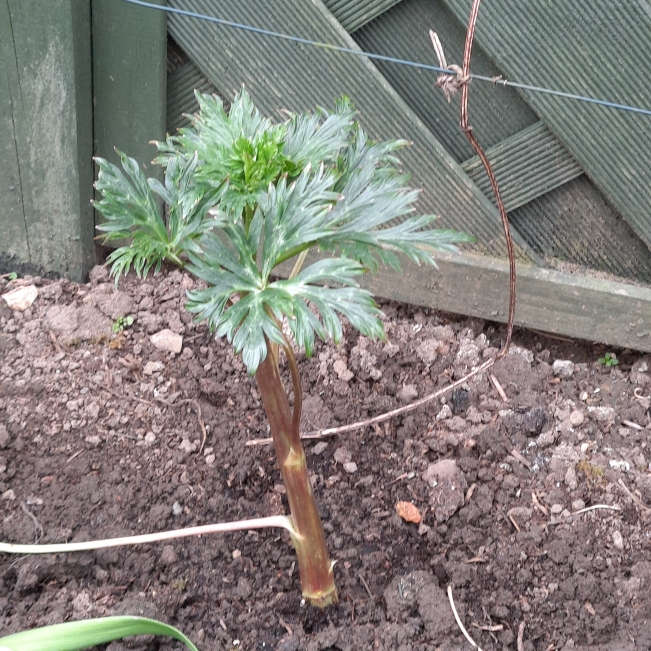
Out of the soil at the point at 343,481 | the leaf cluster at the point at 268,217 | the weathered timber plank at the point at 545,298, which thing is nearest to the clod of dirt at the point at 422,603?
the soil at the point at 343,481

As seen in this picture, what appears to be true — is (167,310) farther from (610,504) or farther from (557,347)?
(610,504)

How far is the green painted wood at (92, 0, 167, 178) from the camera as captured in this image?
1.77 m

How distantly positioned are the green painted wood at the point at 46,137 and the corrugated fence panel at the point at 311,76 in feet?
0.97

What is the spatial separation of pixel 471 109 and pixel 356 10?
409 mm

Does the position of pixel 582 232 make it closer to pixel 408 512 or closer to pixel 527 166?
pixel 527 166

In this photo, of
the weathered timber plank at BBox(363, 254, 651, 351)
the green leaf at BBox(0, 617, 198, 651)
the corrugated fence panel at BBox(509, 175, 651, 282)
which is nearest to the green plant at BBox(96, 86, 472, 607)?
the green leaf at BBox(0, 617, 198, 651)

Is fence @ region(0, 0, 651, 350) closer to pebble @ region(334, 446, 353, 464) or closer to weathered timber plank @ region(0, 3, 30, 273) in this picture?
weathered timber plank @ region(0, 3, 30, 273)

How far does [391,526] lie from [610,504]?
512 millimetres

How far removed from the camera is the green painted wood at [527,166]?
1.81 meters

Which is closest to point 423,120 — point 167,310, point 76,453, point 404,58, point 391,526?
point 404,58

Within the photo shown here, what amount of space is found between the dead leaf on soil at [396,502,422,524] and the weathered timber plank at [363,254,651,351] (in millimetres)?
650

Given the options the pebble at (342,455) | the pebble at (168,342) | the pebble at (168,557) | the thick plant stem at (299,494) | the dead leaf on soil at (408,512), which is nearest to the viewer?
the thick plant stem at (299,494)

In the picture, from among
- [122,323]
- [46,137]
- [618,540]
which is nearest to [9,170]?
[46,137]

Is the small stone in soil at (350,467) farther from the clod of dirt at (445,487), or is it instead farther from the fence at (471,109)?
the fence at (471,109)
